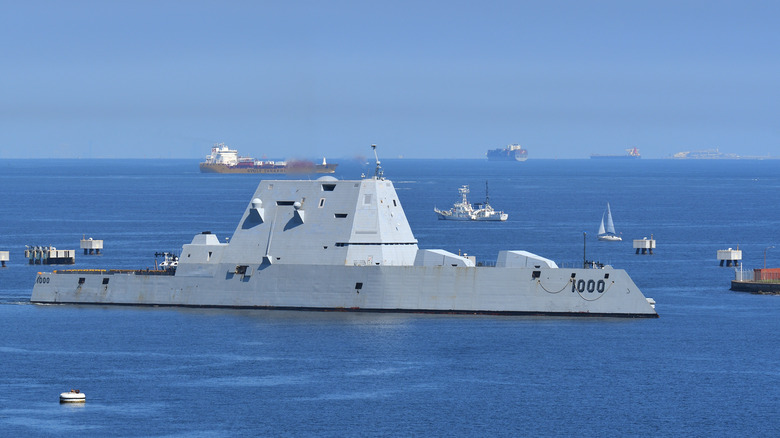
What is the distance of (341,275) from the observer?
58438 millimetres

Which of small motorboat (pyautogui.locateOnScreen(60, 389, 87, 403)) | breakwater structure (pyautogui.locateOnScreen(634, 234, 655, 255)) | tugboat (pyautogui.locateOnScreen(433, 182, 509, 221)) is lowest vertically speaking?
small motorboat (pyautogui.locateOnScreen(60, 389, 87, 403))

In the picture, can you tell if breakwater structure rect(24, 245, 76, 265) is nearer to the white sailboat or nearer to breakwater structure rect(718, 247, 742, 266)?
breakwater structure rect(718, 247, 742, 266)

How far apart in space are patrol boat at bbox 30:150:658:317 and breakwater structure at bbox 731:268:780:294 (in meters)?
15.0

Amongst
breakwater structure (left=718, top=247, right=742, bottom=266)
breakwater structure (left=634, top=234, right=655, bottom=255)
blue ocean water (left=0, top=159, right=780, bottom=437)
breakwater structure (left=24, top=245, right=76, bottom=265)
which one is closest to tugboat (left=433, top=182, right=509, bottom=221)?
breakwater structure (left=634, top=234, right=655, bottom=255)

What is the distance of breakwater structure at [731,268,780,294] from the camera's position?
69938 millimetres

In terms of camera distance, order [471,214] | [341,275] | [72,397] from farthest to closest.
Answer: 1. [471,214]
2. [341,275]
3. [72,397]

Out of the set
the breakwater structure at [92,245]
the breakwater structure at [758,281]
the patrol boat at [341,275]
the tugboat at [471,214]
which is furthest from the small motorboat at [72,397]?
the tugboat at [471,214]

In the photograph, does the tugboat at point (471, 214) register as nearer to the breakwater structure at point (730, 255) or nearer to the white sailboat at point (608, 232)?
the white sailboat at point (608, 232)

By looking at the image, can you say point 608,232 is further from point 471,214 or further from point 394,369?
point 394,369

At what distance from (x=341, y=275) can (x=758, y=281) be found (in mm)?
26125

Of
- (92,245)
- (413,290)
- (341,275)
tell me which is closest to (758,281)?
(413,290)

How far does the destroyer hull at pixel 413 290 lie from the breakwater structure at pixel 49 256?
21.9m

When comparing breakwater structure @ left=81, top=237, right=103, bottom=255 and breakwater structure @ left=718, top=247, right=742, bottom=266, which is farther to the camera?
breakwater structure @ left=81, top=237, right=103, bottom=255

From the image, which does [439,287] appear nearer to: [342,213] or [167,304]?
[342,213]
